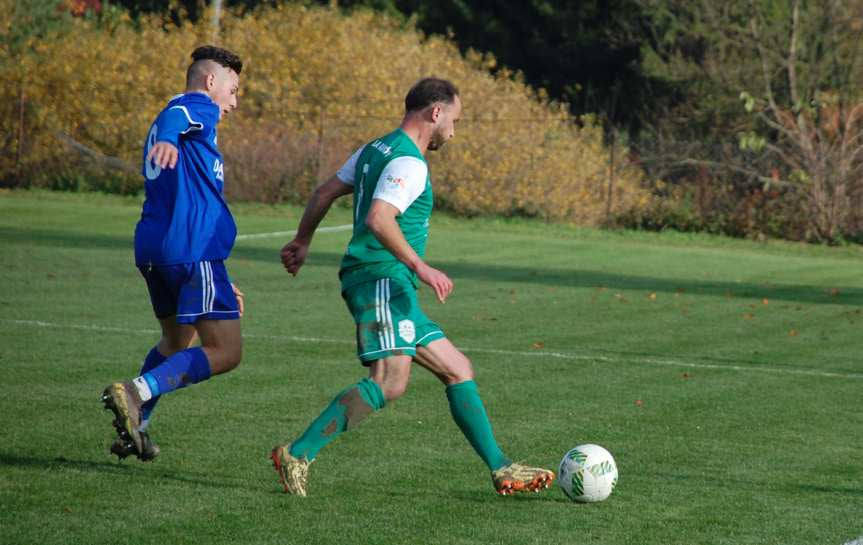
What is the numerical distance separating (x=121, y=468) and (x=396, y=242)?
198cm

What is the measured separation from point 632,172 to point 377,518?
2468cm

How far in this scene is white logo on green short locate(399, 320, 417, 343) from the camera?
639 centimetres

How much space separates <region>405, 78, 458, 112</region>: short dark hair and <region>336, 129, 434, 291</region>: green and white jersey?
0.15 metres

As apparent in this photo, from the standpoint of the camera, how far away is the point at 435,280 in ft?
20.4

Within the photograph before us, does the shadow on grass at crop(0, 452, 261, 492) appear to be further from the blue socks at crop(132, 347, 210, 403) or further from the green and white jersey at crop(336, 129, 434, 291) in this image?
the green and white jersey at crop(336, 129, 434, 291)

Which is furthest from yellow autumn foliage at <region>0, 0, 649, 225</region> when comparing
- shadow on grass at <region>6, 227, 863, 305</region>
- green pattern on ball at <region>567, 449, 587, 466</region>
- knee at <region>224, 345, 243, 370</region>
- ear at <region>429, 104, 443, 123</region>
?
ear at <region>429, 104, 443, 123</region>

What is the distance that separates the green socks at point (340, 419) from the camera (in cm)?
641

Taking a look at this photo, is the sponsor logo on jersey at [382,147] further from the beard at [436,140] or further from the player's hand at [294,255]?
the player's hand at [294,255]

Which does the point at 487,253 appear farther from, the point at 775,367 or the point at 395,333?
the point at 395,333

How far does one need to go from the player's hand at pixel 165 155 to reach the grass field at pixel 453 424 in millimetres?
1514

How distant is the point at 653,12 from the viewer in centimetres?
4044

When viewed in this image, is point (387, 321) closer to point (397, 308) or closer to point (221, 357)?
point (397, 308)

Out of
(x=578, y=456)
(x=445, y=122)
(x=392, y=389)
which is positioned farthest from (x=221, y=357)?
(x=578, y=456)

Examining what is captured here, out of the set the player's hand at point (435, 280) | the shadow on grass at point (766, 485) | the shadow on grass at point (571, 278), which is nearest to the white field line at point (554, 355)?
the shadow on grass at point (766, 485)
